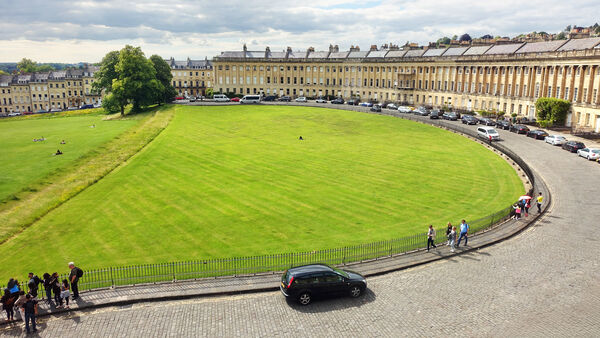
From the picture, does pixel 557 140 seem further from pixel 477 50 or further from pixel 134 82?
pixel 134 82

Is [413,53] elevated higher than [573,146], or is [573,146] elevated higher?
[413,53]

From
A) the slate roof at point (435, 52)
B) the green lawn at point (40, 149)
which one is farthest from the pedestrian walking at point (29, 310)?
the slate roof at point (435, 52)

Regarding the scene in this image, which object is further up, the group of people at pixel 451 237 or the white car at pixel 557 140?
the white car at pixel 557 140

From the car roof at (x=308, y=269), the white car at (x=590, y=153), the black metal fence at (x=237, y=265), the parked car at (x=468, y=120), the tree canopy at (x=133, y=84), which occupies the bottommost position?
the black metal fence at (x=237, y=265)

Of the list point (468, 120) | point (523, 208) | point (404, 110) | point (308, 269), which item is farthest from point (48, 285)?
point (404, 110)

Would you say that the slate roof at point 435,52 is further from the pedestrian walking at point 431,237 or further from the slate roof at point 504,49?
the pedestrian walking at point 431,237

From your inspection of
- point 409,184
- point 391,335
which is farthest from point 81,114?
point 391,335
